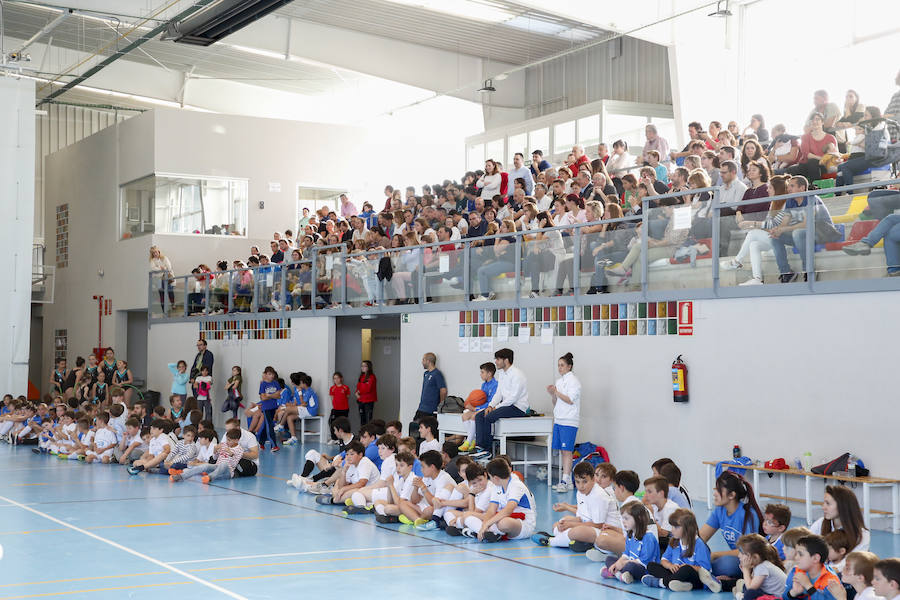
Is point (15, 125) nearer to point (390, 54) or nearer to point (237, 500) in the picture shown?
point (390, 54)

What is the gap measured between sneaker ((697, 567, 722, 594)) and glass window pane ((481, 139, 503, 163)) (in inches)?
944

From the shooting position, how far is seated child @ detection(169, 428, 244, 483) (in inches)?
618

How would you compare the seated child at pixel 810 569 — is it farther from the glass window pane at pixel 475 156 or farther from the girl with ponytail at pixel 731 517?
the glass window pane at pixel 475 156

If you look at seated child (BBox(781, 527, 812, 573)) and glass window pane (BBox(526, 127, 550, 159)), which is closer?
seated child (BBox(781, 527, 812, 573))

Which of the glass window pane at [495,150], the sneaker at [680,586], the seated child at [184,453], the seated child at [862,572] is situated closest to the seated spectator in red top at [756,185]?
A: the sneaker at [680,586]

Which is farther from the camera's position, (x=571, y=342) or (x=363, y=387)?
(x=363, y=387)

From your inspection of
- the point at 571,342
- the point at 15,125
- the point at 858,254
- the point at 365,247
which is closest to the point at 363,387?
the point at 365,247

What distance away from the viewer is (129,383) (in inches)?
1029

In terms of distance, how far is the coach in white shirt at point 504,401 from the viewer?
15.2m

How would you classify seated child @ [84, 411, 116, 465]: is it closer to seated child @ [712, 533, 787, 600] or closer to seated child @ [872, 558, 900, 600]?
seated child @ [712, 533, 787, 600]

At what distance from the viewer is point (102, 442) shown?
729 inches

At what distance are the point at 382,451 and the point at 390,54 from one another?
19805 millimetres

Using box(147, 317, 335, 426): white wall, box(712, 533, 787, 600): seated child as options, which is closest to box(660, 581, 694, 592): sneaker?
box(712, 533, 787, 600): seated child

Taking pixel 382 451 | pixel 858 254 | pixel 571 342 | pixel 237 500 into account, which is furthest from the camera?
pixel 571 342
